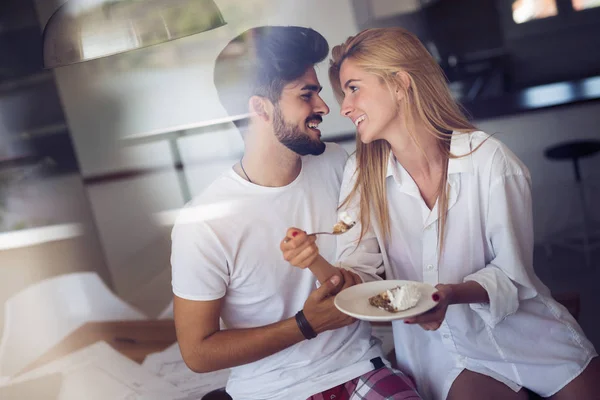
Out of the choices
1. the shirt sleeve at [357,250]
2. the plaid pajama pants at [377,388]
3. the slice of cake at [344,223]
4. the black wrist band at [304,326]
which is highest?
the slice of cake at [344,223]

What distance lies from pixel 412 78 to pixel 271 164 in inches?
15.3

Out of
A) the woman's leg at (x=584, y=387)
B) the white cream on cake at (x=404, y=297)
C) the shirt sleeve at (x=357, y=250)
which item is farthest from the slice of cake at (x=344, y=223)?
the woman's leg at (x=584, y=387)

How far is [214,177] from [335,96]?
1.22 ft

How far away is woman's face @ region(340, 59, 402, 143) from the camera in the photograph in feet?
4.79

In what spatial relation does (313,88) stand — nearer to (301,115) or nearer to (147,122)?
(301,115)

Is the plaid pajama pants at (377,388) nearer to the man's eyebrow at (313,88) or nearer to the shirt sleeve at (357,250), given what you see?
the shirt sleeve at (357,250)

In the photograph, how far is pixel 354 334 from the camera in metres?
1.62

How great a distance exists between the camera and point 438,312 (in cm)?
→ 136

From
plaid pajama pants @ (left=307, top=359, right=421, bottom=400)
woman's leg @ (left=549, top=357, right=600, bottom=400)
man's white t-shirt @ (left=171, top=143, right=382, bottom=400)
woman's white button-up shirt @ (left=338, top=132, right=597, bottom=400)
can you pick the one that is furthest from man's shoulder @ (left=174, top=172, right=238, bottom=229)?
woman's leg @ (left=549, top=357, right=600, bottom=400)

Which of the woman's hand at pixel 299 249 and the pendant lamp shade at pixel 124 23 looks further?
the pendant lamp shade at pixel 124 23

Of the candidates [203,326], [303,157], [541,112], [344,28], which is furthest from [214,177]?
[541,112]

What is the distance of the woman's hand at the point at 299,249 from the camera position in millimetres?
1490

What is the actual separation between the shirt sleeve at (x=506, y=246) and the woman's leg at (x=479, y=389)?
0.43 feet

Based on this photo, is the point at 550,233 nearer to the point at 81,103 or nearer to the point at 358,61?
the point at 358,61
